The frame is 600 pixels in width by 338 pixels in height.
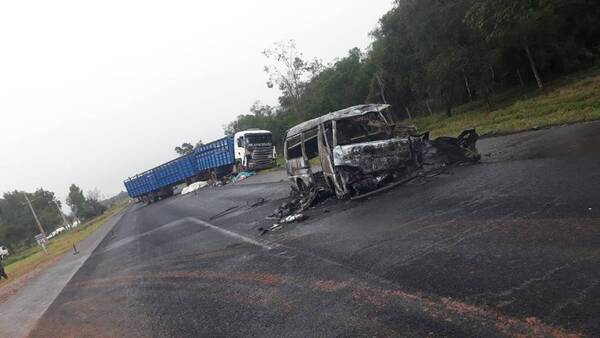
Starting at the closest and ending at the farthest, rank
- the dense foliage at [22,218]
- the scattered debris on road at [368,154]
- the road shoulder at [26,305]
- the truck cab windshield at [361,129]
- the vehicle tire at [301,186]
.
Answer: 1. the road shoulder at [26,305]
2. the scattered debris on road at [368,154]
3. the truck cab windshield at [361,129]
4. the vehicle tire at [301,186]
5. the dense foliage at [22,218]

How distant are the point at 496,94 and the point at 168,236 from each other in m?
32.4

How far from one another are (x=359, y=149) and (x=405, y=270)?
15.6ft

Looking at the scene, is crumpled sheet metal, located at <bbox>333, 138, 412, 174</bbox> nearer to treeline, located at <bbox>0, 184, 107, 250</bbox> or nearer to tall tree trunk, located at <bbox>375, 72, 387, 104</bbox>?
tall tree trunk, located at <bbox>375, 72, 387, 104</bbox>

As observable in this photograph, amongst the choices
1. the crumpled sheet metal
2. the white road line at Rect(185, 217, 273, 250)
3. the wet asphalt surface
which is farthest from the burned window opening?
the white road line at Rect(185, 217, 273, 250)

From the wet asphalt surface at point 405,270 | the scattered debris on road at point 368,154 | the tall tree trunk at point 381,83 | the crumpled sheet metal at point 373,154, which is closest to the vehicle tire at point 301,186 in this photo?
the scattered debris on road at point 368,154

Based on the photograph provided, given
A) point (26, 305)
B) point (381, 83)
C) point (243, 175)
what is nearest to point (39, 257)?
point (243, 175)

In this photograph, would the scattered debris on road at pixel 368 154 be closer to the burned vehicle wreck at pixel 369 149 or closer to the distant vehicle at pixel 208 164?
the burned vehicle wreck at pixel 369 149

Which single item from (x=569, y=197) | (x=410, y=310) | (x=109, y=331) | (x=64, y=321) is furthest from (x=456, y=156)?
(x=64, y=321)

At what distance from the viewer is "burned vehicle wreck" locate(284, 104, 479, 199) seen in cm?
980

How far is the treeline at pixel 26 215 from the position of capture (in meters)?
82.8

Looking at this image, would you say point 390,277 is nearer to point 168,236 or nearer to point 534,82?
point 168,236

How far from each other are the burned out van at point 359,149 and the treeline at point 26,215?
7585cm

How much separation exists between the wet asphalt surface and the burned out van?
0.49 meters

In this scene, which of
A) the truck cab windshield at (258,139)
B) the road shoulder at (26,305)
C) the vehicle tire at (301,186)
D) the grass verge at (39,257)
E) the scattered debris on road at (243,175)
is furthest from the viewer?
the truck cab windshield at (258,139)
